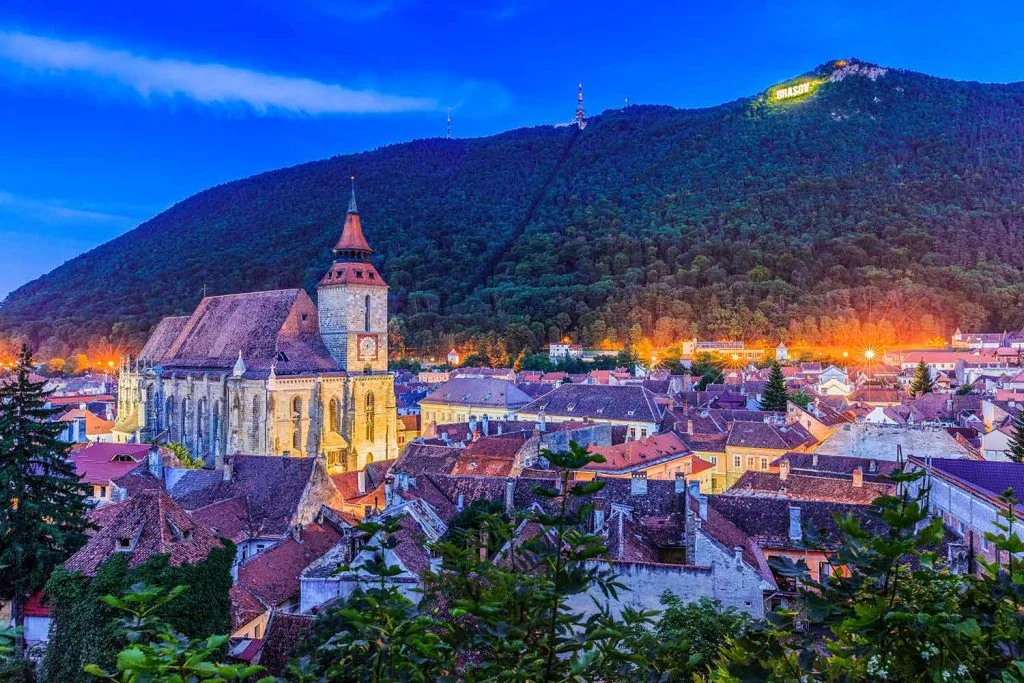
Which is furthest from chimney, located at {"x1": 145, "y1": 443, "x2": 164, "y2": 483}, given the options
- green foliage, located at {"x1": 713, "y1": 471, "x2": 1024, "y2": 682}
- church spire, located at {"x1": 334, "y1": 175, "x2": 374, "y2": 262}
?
green foliage, located at {"x1": 713, "y1": 471, "x2": 1024, "y2": 682}

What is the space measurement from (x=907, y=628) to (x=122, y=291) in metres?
200

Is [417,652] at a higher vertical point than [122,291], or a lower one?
lower

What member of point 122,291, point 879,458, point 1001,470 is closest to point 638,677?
point 1001,470

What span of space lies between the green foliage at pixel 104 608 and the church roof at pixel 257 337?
108 feet

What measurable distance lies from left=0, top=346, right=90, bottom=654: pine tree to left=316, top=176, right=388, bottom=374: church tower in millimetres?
30399

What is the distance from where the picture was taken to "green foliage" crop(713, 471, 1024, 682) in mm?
3311

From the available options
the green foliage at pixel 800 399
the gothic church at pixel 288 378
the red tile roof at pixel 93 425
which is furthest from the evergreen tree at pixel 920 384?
the red tile roof at pixel 93 425

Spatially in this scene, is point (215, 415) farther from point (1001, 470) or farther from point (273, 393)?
point (1001, 470)

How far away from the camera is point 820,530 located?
390cm

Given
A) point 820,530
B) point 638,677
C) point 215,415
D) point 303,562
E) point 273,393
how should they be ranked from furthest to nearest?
point 215,415
point 273,393
point 303,562
point 638,677
point 820,530

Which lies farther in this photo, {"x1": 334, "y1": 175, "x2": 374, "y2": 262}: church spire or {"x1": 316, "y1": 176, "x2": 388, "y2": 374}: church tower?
{"x1": 334, "y1": 175, "x2": 374, "y2": 262}: church spire

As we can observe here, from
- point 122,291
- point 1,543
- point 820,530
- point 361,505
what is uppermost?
point 122,291

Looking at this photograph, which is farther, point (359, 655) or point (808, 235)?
point (808, 235)

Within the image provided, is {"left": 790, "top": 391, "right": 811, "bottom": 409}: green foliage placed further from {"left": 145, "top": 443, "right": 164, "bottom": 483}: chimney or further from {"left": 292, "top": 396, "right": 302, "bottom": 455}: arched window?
{"left": 145, "top": 443, "right": 164, "bottom": 483}: chimney
